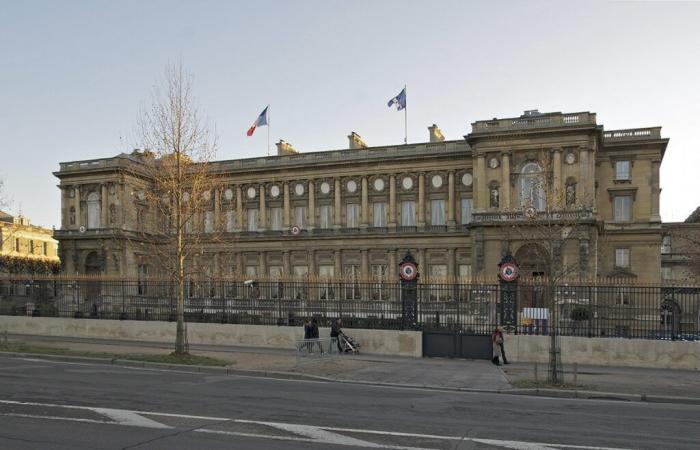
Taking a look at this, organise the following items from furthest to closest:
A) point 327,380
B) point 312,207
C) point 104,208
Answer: point 104,208, point 312,207, point 327,380

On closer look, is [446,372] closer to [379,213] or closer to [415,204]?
[415,204]

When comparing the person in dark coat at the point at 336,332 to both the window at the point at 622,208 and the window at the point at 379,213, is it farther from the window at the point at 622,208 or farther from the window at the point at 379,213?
the window at the point at 622,208

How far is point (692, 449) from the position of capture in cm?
1034

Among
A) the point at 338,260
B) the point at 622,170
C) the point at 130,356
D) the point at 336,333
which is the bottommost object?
the point at 130,356

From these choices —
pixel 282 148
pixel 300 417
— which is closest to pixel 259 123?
pixel 282 148

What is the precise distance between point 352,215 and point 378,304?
129ft

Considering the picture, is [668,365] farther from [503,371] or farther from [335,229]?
[335,229]

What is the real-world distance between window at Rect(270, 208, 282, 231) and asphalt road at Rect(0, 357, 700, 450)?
167 ft

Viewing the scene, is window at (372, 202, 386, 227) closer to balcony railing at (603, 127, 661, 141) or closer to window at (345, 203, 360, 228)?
window at (345, 203, 360, 228)

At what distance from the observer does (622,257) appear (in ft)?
186

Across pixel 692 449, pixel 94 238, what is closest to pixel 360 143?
pixel 94 238

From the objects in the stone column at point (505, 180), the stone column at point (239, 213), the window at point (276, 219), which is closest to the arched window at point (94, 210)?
the stone column at point (239, 213)

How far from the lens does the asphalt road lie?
10.3 m

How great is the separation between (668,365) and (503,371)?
21.7 ft
